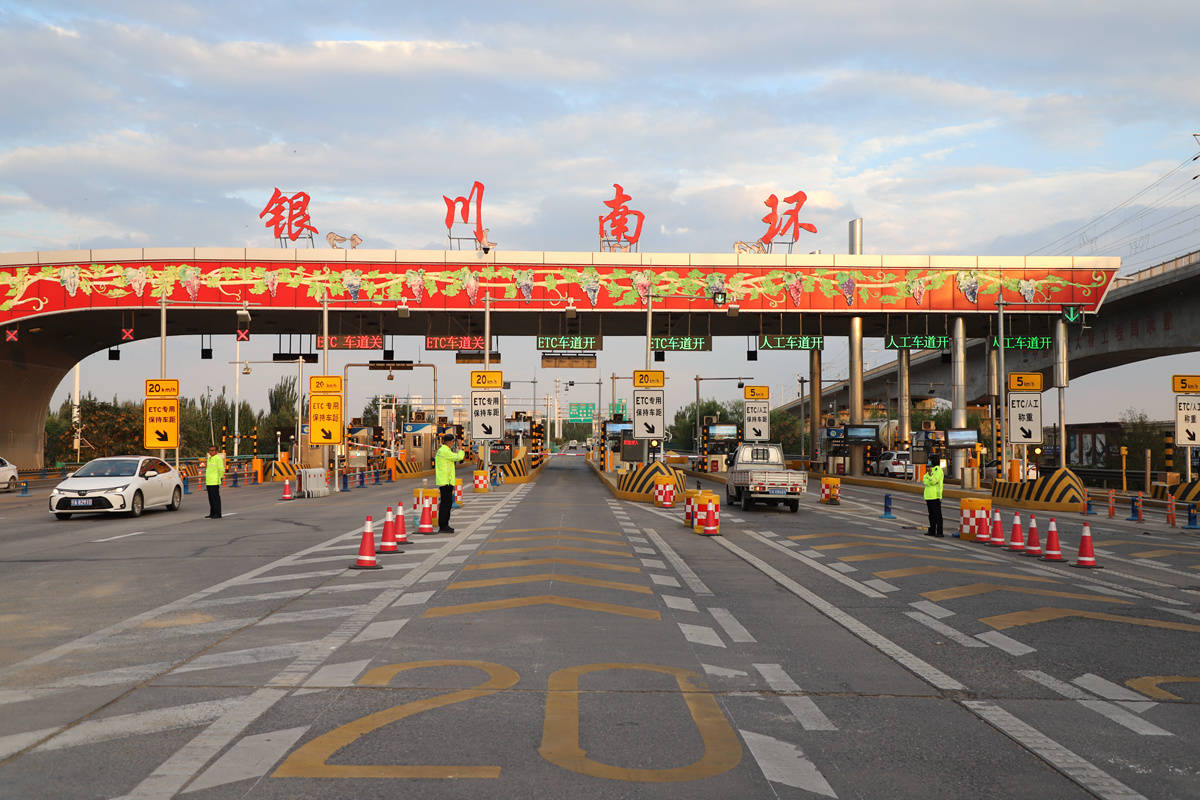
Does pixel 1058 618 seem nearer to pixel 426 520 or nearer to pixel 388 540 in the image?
pixel 388 540

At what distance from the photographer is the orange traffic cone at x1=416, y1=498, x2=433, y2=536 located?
715 inches

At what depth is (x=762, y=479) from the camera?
87.1 ft

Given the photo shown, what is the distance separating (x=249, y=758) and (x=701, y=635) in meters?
4.53

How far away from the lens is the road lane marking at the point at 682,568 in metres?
11.7

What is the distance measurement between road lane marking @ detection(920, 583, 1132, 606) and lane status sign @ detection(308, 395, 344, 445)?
88.5 feet

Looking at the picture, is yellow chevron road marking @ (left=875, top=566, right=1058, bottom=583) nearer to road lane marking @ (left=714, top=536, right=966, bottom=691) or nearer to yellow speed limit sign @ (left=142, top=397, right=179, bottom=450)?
road lane marking @ (left=714, top=536, right=966, bottom=691)

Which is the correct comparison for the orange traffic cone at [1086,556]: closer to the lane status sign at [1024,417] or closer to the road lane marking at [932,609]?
the road lane marking at [932,609]

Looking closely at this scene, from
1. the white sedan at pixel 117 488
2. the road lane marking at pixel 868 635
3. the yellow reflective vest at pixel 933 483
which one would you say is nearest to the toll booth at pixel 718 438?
the white sedan at pixel 117 488

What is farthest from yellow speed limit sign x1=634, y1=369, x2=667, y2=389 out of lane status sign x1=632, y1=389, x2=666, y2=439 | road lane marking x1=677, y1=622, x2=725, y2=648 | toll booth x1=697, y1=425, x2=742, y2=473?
toll booth x1=697, y1=425, x2=742, y2=473

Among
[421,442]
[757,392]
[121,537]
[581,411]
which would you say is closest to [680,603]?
[121,537]

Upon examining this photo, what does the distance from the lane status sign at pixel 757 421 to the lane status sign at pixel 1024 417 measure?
24.7 metres

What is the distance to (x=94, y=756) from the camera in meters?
5.08

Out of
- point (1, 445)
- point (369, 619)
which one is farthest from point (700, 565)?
point (1, 445)

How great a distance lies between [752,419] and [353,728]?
5150 centimetres
